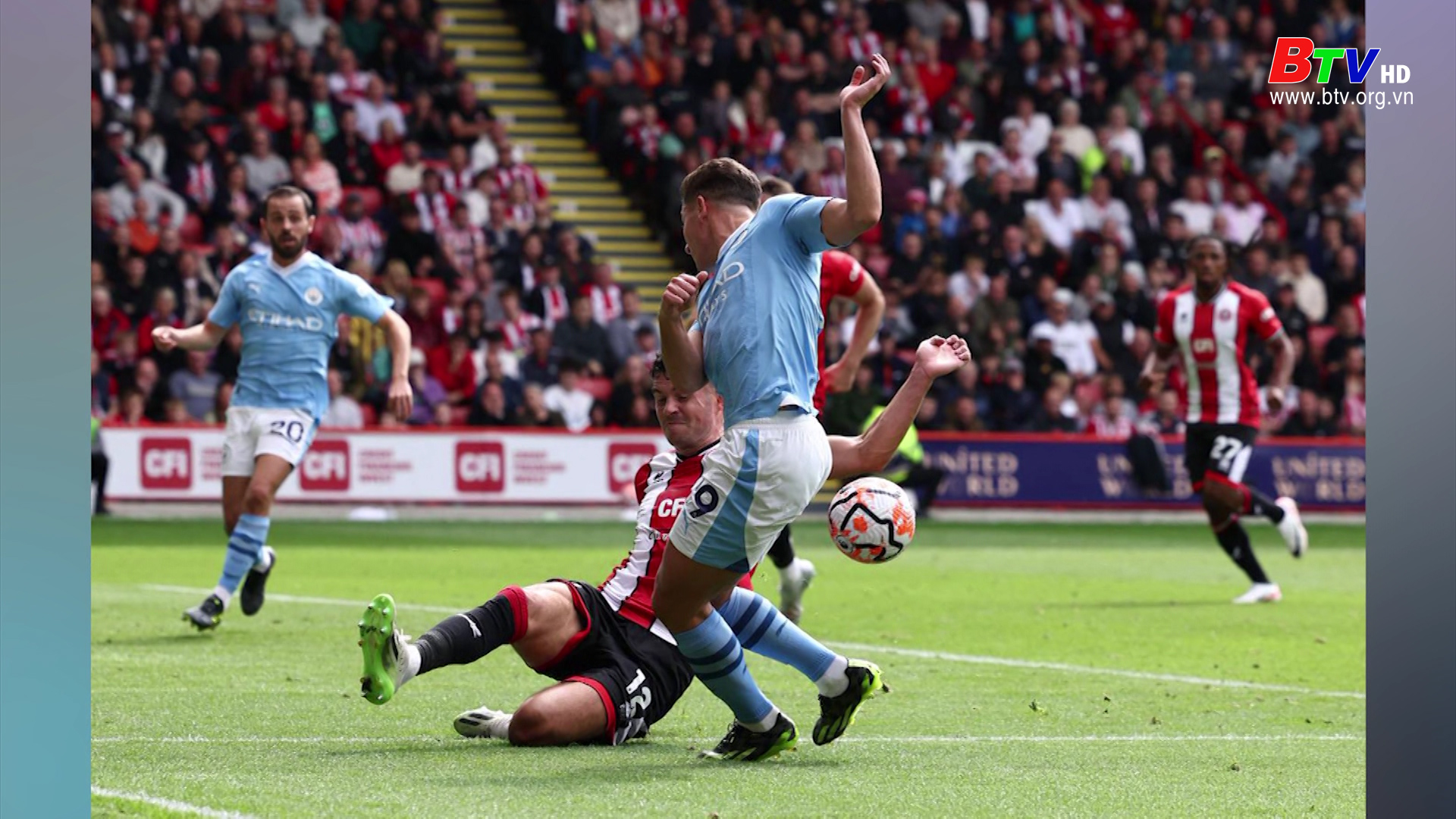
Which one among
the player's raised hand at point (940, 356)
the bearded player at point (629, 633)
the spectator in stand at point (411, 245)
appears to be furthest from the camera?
the spectator in stand at point (411, 245)

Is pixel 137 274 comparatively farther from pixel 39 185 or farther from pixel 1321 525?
pixel 39 185

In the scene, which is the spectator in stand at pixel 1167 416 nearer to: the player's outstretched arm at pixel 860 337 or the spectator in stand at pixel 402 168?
the spectator in stand at pixel 402 168

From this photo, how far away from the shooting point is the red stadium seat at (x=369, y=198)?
23953 mm

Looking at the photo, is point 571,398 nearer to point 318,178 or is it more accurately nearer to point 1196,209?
point 318,178

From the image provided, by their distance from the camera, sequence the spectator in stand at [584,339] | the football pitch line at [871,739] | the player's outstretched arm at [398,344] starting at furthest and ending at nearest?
the spectator in stand at [584,339] → the player's outstretched arm at [398,344] → the football pitch line at [871,739]

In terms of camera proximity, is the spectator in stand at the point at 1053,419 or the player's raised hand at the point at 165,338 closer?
the player's raised hand at the point at 165,338

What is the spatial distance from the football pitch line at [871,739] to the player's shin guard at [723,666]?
70 centimetres

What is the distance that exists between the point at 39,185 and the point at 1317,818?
3.88 metres

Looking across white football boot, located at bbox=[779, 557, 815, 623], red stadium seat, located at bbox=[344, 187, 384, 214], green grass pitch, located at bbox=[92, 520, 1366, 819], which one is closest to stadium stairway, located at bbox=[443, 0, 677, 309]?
red stadium seat, located at bbox=[344, 187, 384, 214]

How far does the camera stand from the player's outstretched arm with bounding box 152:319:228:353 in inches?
427

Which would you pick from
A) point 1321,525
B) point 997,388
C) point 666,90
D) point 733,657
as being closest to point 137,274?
point 666,90

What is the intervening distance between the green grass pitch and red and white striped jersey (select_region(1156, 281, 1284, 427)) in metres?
1.38

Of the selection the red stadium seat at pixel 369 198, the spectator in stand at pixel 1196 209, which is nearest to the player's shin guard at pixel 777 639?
the red stadium seat at pixel 369 198

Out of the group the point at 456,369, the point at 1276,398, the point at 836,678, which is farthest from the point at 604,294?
the point at 836,678
